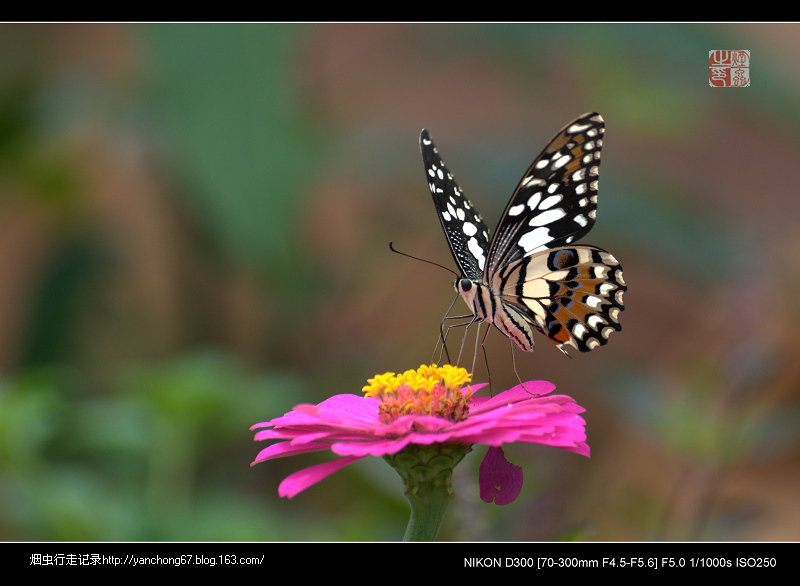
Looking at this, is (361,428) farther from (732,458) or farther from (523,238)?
(732,458)

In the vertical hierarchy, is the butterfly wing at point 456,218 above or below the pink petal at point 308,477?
above

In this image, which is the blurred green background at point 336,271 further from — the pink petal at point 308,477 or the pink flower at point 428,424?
the pink petal at point 308,477

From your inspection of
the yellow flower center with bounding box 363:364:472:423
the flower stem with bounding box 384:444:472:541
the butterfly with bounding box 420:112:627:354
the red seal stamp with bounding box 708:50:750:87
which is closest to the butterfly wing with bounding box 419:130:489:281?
the butterfly with bounding box 420:112:627:354

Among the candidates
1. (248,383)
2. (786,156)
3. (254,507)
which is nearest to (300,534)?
(254,507)

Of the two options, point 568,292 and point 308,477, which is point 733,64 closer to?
point 568,292

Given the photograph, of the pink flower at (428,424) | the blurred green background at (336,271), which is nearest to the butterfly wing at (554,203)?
the pink flower at (428,424)
